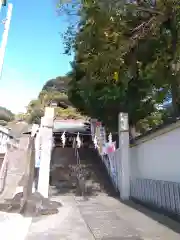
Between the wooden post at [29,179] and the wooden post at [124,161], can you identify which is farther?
the wooden post at [124,161]

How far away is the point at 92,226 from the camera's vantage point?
20.6 feet

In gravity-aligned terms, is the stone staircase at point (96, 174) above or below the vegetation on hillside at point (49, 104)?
below

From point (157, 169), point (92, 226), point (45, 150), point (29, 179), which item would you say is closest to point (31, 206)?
point (29, 179)

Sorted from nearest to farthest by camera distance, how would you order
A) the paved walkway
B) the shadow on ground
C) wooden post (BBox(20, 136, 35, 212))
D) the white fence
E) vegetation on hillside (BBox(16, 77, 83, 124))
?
the paved walkway → the shadow on ground → the white fence → wooden post (BBox(20, 136, 35, 212)) → vegetation on hillside (BBox(16, 77, 83, 124))


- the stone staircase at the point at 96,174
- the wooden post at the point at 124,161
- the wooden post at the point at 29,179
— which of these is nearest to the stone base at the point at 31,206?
the wooden post at the point at 29,179

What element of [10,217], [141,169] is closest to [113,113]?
[141,169]

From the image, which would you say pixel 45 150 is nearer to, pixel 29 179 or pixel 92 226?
pixel 29 179

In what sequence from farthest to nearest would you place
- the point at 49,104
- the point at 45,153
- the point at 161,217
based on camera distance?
the point at 49,104, the point at 45,153, the point at 161,217

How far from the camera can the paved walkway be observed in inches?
213

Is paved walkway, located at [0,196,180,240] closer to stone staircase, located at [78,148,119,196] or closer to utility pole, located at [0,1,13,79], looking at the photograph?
stone staircase, located at [78,148,119,196]

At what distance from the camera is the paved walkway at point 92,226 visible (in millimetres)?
5406

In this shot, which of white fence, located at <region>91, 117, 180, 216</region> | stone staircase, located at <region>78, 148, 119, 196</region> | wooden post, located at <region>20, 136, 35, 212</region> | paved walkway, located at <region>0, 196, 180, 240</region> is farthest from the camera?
stone staircase, located at <region>78, 148, 119, 196</region>

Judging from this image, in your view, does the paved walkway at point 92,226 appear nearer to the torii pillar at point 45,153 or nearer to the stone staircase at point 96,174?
the torii pillar at point 45,153

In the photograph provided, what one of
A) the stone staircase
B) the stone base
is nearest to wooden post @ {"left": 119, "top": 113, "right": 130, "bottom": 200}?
the stone staircase
